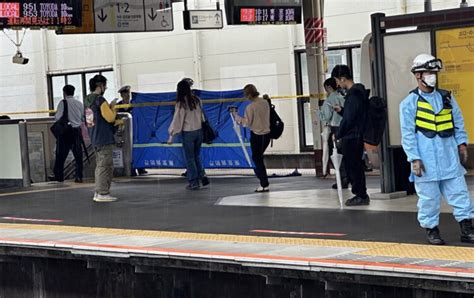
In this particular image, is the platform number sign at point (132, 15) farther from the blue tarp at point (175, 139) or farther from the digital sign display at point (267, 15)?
the digital sign display at point (267, 15)

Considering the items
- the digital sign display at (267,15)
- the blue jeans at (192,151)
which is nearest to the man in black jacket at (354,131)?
the blue jeans at (192,151)

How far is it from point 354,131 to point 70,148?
8.27 m

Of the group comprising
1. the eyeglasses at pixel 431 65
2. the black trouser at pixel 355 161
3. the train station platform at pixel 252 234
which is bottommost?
the train station platform at pixel 252 234

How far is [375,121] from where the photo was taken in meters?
12.3

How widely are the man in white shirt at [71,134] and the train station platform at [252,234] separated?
2.74m

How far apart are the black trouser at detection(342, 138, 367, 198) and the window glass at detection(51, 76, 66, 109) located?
19141 millimetres

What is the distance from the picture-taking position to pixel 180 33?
27094 millimetres

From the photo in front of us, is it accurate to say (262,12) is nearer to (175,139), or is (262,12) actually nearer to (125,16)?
(175,139)

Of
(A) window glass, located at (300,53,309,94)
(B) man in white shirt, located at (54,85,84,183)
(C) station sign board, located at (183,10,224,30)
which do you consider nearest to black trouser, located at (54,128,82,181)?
(B) man in white shirt, located at (54,85,84,183)

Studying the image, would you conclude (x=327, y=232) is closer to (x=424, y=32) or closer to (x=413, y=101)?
(x=413, y=101)

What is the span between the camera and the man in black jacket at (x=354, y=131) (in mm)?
12297

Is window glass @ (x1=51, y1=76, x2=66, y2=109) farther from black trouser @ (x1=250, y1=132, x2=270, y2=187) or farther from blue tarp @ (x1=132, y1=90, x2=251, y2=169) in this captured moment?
black trouser @ (x1=250, y1=132, x2=270, y2=187)

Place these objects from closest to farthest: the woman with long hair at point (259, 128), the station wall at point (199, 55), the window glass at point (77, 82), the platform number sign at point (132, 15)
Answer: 1. the woman with long hair at point (259, 128)
2. the platform number sign at point (132, 15)
3. the station wall at point (199, 55)
4. the window glass at point (77, 82)

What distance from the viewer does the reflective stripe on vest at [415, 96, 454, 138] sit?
29.1ft
